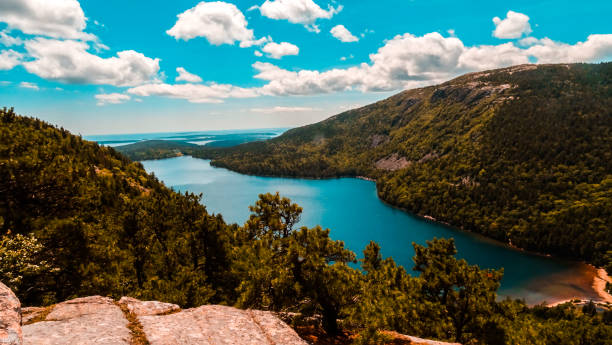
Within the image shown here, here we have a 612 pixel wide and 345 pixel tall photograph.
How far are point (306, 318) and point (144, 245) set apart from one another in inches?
948

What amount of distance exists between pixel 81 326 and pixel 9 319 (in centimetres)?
254

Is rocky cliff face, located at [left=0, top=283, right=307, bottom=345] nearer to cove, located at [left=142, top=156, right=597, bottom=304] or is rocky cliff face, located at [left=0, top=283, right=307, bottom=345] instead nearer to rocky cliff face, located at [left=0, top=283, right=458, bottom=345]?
rocky cliff face, located at [left=0, top=283, right=458, bottom=345]

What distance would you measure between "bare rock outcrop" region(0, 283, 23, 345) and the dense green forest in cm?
983

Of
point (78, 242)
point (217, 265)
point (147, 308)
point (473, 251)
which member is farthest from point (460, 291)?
point (473, 251)

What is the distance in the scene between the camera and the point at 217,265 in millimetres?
36844

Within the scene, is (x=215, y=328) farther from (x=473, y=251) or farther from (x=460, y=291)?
(x=473, y=251)

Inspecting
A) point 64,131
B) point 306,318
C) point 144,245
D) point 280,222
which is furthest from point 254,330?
point 64,131

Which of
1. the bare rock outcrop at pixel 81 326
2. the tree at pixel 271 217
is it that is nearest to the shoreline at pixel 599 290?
the tree at pixel 271 217

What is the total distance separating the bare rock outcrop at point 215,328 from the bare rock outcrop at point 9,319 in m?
3.45

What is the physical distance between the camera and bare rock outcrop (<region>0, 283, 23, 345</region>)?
6.62 meters

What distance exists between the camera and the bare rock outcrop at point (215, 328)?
10.1 metres

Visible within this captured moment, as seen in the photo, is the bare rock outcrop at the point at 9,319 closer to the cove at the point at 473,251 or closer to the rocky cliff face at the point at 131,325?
the rocky cliff face at the point at 131,325

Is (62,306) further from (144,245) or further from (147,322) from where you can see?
(144,245)

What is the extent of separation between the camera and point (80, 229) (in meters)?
24.0
